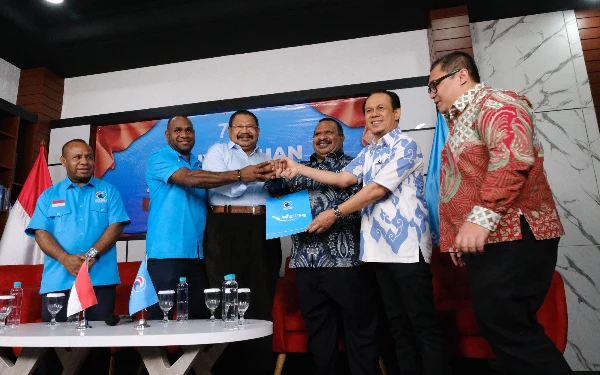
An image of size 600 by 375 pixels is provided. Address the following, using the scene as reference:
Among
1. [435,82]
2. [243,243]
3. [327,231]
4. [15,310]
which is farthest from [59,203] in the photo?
[435,82]

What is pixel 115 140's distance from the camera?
13.3ft

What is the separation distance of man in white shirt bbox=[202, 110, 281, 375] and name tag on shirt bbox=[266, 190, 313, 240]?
4.6 inches

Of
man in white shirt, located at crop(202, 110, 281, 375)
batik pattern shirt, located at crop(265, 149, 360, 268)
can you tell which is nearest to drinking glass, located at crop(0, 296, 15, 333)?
man in white shirt, located at crop(202, 110, 281, 375)

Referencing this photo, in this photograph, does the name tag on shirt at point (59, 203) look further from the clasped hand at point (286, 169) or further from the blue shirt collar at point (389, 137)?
the blue shirt collar at point (389, 137)

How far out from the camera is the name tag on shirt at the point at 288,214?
199 centimetres

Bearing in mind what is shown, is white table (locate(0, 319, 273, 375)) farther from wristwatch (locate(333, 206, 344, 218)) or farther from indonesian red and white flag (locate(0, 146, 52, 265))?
indonesian red and white flag (locate(0, 146, 52, 265))

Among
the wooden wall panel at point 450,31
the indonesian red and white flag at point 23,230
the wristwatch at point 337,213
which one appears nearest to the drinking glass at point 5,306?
the wristwatch at point 337,213

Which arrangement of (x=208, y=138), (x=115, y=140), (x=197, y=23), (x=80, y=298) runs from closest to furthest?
(x=80, y=298) < (x=197, y=23) < (x=208, y=138) < (x=115, y=140)

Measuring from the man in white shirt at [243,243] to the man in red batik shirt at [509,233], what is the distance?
108 centimetres

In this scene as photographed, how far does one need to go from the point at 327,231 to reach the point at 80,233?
1.41 metres

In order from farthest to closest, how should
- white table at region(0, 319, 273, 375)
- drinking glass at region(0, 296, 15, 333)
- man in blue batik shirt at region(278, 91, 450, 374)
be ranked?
drinking glass at region(0, 296, 15, 333) < man in blue batik shirt at region(278, 91, 450, 374) < white table at region(0, 319, 273, 375)

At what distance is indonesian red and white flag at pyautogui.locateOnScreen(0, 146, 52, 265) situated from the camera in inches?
142

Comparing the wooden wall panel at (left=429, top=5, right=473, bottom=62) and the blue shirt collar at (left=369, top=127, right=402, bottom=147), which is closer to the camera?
the blue shirt collar at (left=369, top=127, right=402, bottom=147)

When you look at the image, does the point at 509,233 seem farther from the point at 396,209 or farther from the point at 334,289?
the point at 334,289
